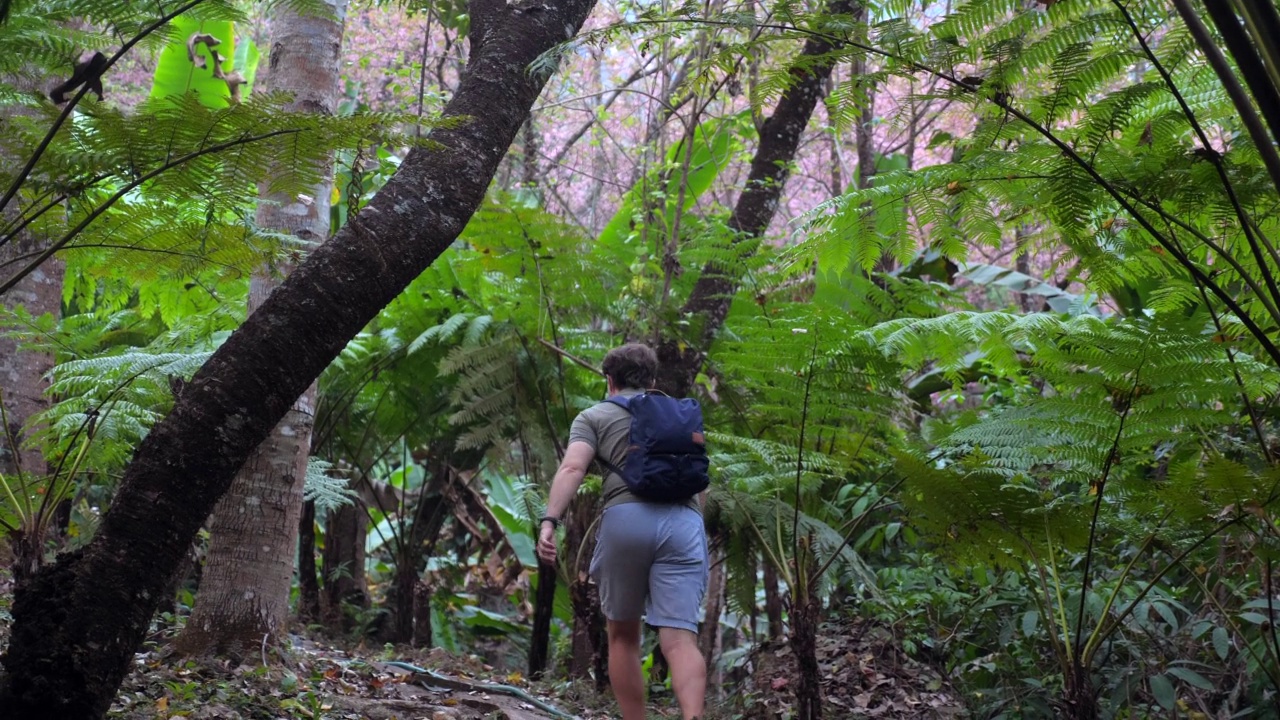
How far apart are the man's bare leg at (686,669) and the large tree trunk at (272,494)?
4.59ft

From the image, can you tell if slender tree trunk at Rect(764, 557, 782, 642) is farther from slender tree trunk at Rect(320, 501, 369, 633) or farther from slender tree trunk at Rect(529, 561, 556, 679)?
slender tree trunk at Rect(320, 501, 369, 633)

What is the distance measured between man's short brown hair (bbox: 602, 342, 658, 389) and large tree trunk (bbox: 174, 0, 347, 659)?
45.7 inches

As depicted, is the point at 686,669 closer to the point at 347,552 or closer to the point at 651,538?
the point at 651,538

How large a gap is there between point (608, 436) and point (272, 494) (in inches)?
48.3

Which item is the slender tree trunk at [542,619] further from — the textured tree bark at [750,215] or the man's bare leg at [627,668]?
the man's bare leg at [627,668]

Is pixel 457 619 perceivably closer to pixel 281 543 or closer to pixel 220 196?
pixel 281 543

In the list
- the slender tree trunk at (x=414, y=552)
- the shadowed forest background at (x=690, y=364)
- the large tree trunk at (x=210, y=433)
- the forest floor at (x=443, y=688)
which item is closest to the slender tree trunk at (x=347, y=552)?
the shadowed forest background at (x=690, y=364)

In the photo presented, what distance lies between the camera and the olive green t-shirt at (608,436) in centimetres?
359

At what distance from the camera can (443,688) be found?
4039mm

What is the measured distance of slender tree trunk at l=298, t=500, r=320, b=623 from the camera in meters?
5.89

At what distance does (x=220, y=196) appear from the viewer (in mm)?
2482

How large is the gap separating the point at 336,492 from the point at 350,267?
2158 millimetres

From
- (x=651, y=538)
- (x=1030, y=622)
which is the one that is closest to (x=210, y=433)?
(x=651, y=538)

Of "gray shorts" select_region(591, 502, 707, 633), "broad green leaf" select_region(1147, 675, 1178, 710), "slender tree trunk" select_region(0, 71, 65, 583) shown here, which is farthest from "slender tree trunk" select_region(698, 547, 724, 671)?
"slender tree trunk" select_region(0, 71, 65, 583)
